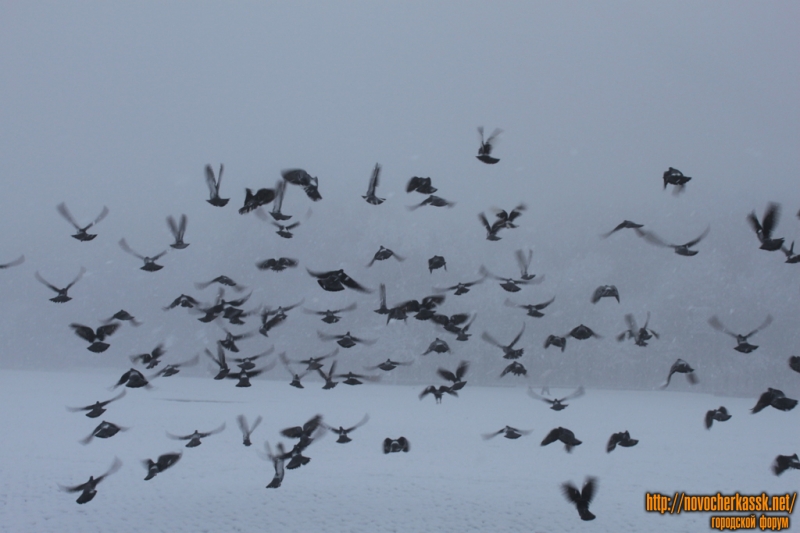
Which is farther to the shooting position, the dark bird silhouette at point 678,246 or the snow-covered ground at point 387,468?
the snow-covered ground at point 387,468

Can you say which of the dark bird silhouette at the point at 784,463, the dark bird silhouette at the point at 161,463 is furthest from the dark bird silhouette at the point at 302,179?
the dark bird silhouette at the point at 784,463

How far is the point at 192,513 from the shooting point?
28.7 metres

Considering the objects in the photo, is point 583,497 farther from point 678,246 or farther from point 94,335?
point 94,335

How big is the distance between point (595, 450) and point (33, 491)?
37.0 metres

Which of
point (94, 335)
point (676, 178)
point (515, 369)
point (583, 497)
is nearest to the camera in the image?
point (676, 178)

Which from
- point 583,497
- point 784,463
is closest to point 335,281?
point 583,497

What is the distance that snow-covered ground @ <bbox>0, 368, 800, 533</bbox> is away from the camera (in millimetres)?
28406

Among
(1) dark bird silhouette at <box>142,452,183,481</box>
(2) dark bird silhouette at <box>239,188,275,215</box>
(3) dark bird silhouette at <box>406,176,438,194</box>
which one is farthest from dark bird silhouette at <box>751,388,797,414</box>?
(1) dark bird silhouette at <box>142,452,183,481</box>

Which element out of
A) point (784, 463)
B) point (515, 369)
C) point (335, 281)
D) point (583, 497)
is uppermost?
point (335, 281)

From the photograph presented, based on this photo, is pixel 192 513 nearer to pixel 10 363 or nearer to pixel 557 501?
pixel 557 501

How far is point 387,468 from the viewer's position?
38.2m

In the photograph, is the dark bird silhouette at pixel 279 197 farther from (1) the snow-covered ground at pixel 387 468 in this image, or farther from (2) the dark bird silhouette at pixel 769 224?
(1) the snow-covered ground at pixel 387 468

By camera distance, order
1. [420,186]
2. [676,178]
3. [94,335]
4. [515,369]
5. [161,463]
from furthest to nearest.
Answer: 1. [161,463]
2. [515,369]
3. [94,335]
4. [420,186]
5. [676,178]

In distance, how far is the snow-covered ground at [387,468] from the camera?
93.2ft
